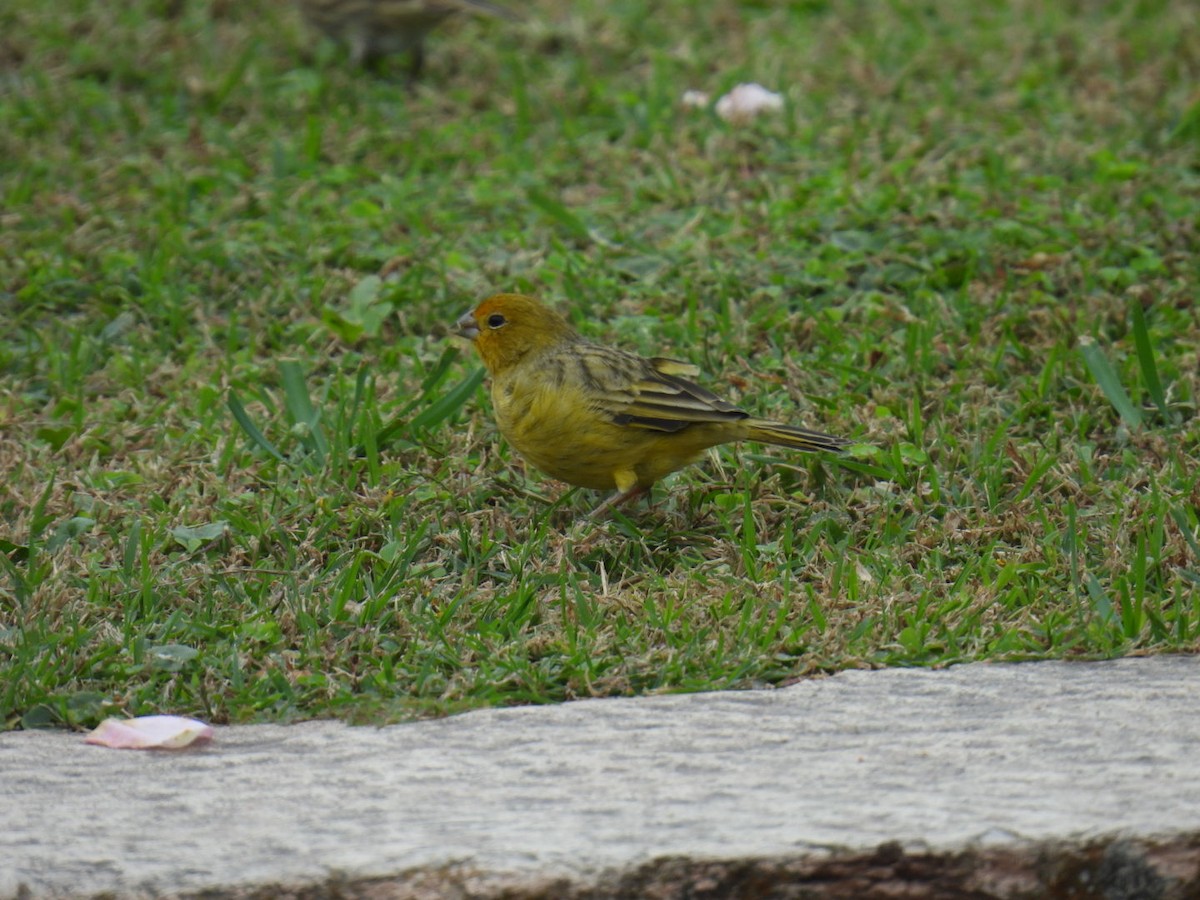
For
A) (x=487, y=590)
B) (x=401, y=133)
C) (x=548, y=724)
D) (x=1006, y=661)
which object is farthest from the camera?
(x=401, y=133)

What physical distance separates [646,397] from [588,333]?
1.27 metres

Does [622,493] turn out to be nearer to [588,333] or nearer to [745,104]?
[588,333]

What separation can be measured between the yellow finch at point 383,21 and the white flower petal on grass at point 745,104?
1.39 meters

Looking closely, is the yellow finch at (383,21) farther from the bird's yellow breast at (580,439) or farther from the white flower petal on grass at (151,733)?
the white flower petal on grass at (151,733)

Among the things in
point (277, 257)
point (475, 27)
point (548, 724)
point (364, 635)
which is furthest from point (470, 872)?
point (475, 27)

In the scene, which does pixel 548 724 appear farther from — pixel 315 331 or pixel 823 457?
pixel 315 331

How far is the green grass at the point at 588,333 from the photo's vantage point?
4.02 m

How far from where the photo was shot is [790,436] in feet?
14.9

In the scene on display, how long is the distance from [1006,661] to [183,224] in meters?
4.15

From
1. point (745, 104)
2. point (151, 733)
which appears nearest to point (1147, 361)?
point (745, 104)

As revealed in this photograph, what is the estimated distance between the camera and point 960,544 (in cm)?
454

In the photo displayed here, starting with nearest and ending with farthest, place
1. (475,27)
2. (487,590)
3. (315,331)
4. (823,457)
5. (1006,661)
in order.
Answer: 1. (1006,661)
2. (487,590)
3. (823,457)
4. (315,331)
5. (475,27)

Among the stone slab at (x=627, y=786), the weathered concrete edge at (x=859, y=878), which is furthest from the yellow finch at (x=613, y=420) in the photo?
the weathered concrete edge at (x=859, y=878)

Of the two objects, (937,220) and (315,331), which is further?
(937,220)
